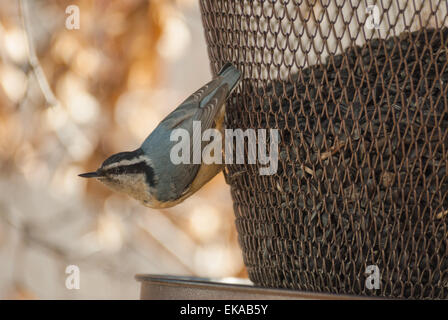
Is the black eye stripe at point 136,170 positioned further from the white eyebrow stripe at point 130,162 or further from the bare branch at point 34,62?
the bare branch at point 34,62

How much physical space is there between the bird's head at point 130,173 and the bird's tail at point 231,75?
1.15 feet

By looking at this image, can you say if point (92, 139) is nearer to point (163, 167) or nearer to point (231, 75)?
point (163, 167)

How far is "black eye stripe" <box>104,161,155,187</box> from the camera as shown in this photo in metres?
2.05

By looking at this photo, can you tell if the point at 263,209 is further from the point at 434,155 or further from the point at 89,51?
the point at 89,51

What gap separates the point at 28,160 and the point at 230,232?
1.09 m

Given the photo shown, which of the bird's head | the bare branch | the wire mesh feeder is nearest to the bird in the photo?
the bird's head

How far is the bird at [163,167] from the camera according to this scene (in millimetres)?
2018

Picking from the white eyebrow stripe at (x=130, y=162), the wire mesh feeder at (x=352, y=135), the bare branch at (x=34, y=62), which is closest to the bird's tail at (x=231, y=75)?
the wire mesh feeder at (x=352, y=135)

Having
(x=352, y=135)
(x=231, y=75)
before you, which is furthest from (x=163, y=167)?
(x=352, y=135)

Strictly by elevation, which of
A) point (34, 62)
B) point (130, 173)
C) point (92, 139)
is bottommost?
point (130, 173)

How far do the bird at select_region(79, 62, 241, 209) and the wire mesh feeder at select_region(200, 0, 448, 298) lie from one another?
6.8 inches

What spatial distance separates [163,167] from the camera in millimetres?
2064

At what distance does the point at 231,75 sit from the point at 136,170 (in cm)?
41
